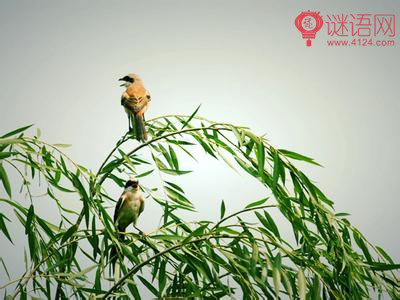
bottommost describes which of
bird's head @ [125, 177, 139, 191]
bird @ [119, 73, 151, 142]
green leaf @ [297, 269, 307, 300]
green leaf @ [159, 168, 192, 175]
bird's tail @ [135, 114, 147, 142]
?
green leaf @ [297, 269, 307, 300]

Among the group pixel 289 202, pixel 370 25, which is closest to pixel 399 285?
pixel 289 202

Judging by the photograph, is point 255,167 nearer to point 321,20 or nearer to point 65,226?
point 65,226

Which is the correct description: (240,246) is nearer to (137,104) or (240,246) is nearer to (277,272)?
(277,272)

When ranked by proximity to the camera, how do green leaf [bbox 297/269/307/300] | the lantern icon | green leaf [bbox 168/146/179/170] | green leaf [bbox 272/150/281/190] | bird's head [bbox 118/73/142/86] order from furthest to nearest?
the lantern icon → bird's head [bbox 118/73/142/86] → green leaf [bbox 168/146/179/170] → green leaf [bbox 272/150/281/190] → green leaf [bbox 297/269/307/300]

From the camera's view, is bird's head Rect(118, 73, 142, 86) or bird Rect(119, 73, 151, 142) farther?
bird's head Rect(118, 73, 142, 86)

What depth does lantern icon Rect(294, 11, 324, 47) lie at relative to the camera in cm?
566

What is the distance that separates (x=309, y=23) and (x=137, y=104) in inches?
108

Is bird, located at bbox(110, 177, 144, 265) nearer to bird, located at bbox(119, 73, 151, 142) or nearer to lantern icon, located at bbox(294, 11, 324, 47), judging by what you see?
bird, located at bbox(119, 73, 151, 142)

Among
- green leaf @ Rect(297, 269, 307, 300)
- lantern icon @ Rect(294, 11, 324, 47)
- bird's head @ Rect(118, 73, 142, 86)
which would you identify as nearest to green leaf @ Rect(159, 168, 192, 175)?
green leaf @ Rect(297, 269, 307, 300)

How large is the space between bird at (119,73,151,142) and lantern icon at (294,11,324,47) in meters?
2.30

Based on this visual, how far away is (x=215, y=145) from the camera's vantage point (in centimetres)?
253

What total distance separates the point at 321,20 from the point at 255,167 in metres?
3.48

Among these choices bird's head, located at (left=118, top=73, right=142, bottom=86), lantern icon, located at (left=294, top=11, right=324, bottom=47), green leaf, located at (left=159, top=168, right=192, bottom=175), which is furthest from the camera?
lantern icon, located at (left=294, top=11, right=324, bottom=47)

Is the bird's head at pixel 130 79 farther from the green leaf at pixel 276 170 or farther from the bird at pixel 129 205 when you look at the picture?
the green leaf at pixel 276 170
